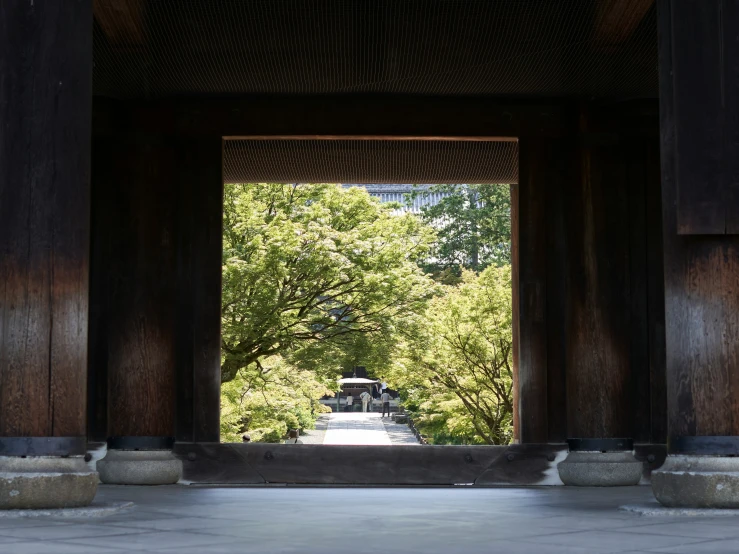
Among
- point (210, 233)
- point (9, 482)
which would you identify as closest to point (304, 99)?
point (210, 233)

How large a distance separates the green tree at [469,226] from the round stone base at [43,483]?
4177 centimetres

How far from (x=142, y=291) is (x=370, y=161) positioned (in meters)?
4.13

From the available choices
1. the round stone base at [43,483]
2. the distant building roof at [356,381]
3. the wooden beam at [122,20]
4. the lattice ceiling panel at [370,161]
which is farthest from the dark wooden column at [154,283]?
the distant building roof at [356,381]

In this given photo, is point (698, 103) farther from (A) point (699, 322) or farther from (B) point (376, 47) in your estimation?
(B) point (376, 47)

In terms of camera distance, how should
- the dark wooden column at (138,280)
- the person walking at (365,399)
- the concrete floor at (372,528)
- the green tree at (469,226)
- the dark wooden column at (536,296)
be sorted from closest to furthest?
the concrete floor at (372,528) < the dark wooden column at (138,280) < the dark wooden column at (536,296) < the green tree at (469,226) < the person walking at (365,399)

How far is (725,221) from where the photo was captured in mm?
7812

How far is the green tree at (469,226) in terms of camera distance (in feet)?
162

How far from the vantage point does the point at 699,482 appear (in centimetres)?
753

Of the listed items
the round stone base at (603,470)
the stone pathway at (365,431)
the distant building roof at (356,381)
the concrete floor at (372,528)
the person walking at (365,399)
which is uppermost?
the distant building roof at (356,381)

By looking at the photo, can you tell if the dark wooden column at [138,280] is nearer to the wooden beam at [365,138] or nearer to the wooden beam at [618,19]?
the wooden beam at [365,138]

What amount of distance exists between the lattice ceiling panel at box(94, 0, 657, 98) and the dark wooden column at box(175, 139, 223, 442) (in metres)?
1.00

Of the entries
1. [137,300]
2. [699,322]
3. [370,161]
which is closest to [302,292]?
[370,161]

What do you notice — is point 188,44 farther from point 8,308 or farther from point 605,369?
point 605,369

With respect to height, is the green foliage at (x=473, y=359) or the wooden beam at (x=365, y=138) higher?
the wooden beam at (x=365, y=138)
